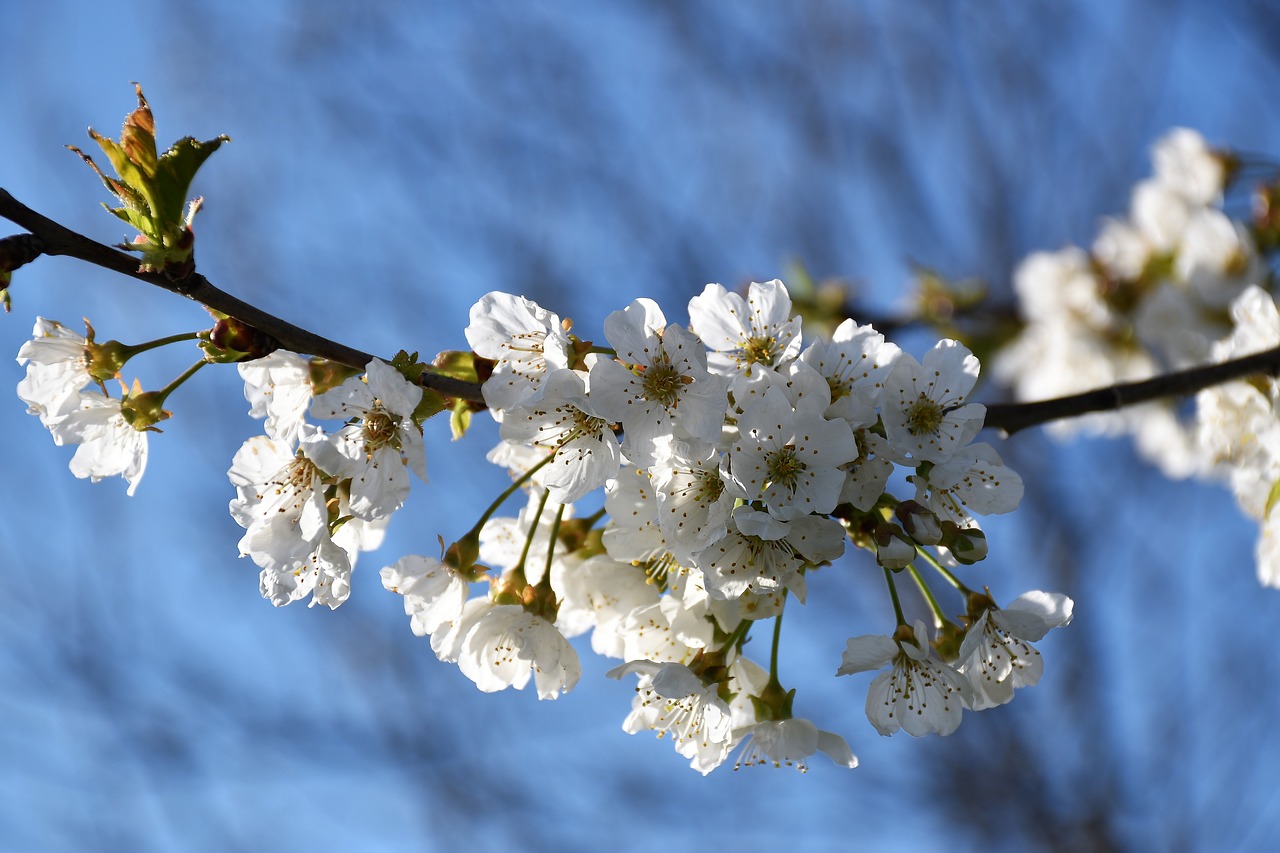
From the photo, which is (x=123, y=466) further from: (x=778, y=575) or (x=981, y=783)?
(x=981, y=783)

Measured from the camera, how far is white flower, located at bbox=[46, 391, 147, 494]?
1.57 meters

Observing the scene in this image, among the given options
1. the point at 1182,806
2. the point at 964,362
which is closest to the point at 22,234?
the point at 964,362

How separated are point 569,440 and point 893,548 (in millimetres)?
510

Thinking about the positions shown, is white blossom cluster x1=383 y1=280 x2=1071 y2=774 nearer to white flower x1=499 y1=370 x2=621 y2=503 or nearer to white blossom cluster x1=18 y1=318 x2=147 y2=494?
white flower x1=499 y1=370 x2=621 y2=503

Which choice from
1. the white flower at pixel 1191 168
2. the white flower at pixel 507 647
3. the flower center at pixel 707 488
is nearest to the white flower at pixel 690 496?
the flower center at pixel 707 488

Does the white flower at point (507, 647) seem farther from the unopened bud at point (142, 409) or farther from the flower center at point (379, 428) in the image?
the unopened bud at point (142, 409)

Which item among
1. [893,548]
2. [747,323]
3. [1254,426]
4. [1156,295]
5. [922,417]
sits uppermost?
[1156,295]

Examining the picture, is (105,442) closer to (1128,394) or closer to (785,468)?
(785,468)

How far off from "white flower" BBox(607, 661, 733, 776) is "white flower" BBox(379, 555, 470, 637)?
0.28m

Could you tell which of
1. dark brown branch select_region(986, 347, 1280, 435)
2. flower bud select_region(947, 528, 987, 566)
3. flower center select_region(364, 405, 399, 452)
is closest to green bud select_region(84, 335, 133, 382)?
flower center select_region(364, 405, 399, 452)

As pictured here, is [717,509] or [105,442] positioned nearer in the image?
[717,509]

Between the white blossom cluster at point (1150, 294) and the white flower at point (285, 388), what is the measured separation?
271cm

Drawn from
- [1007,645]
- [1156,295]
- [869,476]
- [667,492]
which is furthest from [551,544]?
[1156,295]

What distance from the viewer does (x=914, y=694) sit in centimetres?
161
